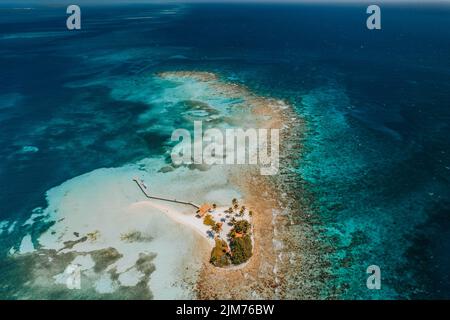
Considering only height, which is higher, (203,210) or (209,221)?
(203,210)

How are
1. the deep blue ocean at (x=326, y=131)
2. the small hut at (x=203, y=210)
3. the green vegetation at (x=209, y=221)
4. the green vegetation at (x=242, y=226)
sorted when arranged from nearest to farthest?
the green vegetation at (x=242, y=226), the deep blue ocean at (x=326, y=131), the green vegetation at (x=209, y=221), the small hut at (x=203, y=210)

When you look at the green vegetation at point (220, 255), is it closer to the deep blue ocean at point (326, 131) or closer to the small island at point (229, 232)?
the small island at point (229, 232)

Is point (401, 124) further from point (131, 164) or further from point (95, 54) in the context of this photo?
point (95, 54)

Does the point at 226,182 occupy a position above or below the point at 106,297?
above

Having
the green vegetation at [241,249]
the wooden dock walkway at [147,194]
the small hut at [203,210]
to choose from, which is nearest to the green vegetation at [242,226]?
the green vegetation at [241,249]

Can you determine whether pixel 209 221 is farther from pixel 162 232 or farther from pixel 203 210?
pixel 162 232

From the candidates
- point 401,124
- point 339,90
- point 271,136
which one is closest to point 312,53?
point 339,90

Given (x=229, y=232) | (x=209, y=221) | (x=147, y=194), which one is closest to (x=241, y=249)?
(x=229, y=232)
